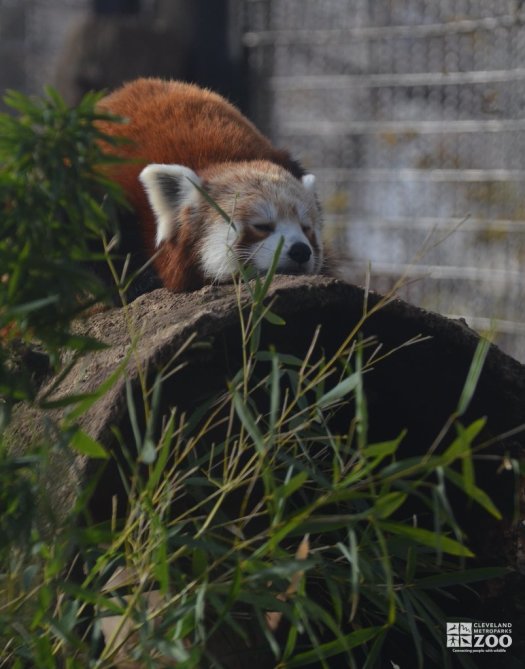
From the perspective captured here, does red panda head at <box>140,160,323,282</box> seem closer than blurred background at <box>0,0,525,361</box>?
Yes

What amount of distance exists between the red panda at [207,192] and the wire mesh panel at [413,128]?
5.97ft

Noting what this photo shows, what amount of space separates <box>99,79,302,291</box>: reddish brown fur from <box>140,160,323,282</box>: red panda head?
3 centimetres

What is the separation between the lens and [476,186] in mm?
5328

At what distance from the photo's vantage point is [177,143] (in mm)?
3516

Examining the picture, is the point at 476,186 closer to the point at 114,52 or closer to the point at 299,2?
the point at 299,2

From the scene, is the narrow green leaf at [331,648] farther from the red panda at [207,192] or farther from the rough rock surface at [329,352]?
the red panda at [207,192]

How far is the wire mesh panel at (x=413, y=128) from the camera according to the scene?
5191mm

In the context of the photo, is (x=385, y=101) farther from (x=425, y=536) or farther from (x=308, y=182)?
(x=425, y=536)

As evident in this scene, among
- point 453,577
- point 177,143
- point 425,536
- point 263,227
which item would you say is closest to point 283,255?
point 263,227

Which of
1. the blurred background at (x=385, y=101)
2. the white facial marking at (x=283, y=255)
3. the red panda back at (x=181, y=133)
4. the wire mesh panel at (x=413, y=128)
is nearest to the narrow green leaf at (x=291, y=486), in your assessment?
the white facial marking at (x=283, y=255)

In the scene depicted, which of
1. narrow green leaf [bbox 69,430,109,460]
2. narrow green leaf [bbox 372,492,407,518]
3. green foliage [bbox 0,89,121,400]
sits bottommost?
narrow green leaf [bbox 372,492,407,518]

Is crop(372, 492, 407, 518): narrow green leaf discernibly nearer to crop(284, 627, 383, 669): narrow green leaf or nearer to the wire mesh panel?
crop(284, 627, 383, 669): narrow green leaf

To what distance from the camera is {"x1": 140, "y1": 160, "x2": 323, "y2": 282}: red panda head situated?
3.18 m

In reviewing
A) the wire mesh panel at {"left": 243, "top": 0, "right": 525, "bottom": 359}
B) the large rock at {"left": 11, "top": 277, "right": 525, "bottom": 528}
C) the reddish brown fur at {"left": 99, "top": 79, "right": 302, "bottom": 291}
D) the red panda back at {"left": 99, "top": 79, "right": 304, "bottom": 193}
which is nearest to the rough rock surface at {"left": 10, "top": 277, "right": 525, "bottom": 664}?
the large rock at {"left": 11, "top": 277, "right": 525, "bottom": 528}
